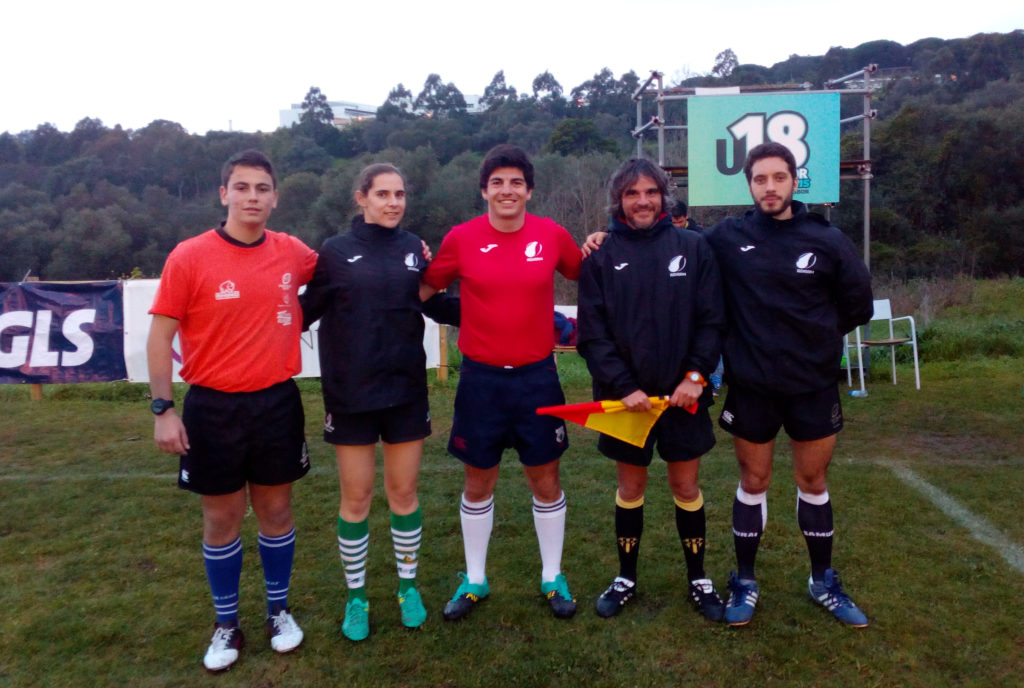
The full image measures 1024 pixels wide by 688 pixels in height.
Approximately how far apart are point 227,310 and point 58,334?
23.7ft

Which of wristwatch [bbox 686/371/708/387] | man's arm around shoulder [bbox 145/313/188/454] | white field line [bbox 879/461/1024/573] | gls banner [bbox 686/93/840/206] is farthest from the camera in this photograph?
gls banner [bbox 686/93/840/206]

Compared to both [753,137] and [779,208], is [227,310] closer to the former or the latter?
[779,208]

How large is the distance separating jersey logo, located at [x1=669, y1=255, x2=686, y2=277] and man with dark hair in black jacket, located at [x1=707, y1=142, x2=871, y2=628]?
0.23 m

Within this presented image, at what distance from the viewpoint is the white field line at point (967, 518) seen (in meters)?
3.89

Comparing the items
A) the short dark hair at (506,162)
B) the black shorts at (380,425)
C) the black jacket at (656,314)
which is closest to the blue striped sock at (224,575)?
the black shorts at (380,425)

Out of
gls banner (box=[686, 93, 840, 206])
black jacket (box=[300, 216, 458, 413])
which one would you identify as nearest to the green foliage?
gls banner (box=[686, 93, 840, 206])

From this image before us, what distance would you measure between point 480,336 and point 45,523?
349 cm

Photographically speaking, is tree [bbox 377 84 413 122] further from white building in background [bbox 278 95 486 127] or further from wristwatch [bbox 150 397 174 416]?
wristwatch [bbox 150 397 174 416]

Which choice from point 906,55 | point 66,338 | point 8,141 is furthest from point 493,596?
point 906,55

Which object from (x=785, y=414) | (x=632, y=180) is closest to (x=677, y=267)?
(x=632, y=180)

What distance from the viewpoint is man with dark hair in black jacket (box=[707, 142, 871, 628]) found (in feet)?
9.70

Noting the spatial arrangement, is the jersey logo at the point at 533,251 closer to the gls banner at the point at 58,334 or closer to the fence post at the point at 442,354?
the fence post at the point at 442,354

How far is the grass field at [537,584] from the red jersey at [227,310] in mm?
1208

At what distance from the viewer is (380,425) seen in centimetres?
312
